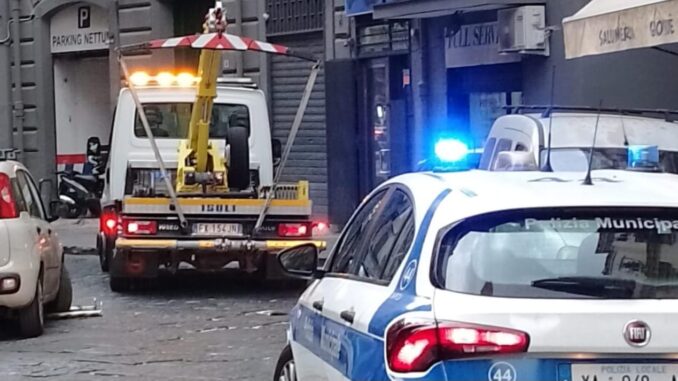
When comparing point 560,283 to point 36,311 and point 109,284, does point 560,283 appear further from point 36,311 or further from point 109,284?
point 109,284

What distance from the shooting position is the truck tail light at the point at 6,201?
10750mm

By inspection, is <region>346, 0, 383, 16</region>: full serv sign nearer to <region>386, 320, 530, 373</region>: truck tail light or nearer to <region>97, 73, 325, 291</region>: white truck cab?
<region>97, 73, 325, 291</region>: white truck cab

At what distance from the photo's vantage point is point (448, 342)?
13.8 feet

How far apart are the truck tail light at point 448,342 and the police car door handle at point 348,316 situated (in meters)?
0.70

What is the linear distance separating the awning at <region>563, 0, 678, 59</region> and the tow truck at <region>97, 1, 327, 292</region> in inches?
124

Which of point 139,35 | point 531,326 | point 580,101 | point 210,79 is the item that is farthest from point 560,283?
point 139,35

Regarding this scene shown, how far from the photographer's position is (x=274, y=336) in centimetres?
1132

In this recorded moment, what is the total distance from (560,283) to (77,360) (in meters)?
6.31

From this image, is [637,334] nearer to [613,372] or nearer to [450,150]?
[613,372]

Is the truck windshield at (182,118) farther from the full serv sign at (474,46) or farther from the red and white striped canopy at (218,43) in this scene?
the full serv sign at (474,46)


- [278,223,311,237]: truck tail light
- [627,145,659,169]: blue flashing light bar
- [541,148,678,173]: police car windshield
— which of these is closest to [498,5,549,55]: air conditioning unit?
[278,223,311,237]: truck tail light

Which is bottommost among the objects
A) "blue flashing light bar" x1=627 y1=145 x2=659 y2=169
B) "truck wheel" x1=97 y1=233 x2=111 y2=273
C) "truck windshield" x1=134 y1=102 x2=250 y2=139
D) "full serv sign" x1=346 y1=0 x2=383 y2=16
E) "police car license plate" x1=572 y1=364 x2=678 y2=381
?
"truck wheel" x1=97 y1=233 x2=111 y2=273

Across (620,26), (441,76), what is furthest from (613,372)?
(441,76)

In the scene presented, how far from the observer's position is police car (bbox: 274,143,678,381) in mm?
4176
